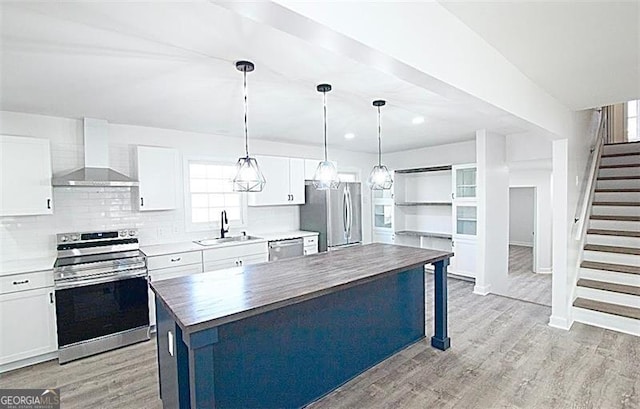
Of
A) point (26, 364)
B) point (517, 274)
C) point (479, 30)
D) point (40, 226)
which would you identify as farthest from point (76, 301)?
point (517, 274)

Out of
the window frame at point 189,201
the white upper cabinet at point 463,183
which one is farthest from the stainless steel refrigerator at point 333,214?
the white upper cabinet at point 463,183

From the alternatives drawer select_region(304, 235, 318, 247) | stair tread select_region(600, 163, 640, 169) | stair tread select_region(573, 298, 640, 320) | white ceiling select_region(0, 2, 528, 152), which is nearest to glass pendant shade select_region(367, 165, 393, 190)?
white ceiling select_region(0, 2, 528, 152)

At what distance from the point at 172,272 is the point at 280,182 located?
83.1 inches

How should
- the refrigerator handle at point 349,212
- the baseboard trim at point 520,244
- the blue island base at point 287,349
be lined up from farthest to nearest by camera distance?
1. the baseboard trim at point 520,244
2. the refrigerator handle at point 349,212
3. the blue island base at point 287,349

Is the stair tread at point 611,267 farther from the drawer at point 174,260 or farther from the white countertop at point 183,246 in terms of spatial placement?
the drawer at point 174,260

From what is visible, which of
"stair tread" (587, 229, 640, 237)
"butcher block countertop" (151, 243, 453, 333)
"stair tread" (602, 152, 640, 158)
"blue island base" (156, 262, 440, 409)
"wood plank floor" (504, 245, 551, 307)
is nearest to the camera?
"butcher block countertop" (151, 243, 453, 333)

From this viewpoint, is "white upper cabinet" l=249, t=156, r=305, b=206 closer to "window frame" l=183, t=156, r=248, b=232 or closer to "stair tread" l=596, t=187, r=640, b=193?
"window frame" l=183, t=156, r=248, b=232

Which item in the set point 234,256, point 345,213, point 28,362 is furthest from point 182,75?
point 345,213

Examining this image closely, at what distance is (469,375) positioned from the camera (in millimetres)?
2881

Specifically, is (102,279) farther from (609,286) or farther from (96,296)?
(609,286)

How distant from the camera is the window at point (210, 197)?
4711 mm

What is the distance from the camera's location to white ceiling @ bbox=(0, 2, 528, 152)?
1.70 m

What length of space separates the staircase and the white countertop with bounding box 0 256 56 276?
234 inches

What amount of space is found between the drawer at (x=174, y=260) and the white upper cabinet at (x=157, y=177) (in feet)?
2.31
